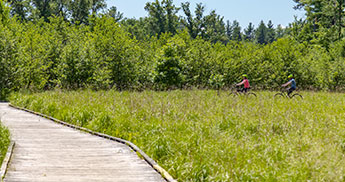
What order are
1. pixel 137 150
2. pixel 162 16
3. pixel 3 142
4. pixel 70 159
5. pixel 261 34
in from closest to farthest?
pixel 70 159
pixel 3 142
pixel 137 150
pixel 162 16
pixel 261 34

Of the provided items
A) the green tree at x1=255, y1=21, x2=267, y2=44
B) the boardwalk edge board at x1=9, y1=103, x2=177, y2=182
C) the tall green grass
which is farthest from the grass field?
the green tree at x1=255, y1=21, x2=267, y2=44

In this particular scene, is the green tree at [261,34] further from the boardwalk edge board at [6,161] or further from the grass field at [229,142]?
the boardwalk edge board at [6,161]

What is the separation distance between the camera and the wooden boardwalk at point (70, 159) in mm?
7168

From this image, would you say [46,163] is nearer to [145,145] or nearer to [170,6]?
[145,145]

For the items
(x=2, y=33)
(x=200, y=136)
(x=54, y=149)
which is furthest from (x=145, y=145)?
(x=2, y=33)

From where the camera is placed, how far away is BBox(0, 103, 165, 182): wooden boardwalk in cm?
717

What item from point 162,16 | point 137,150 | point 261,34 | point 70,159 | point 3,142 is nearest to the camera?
point 70,159

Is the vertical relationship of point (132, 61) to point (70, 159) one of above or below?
above

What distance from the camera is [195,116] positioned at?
41.2 ft

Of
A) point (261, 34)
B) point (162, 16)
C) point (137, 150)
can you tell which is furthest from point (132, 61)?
point (261, 34)

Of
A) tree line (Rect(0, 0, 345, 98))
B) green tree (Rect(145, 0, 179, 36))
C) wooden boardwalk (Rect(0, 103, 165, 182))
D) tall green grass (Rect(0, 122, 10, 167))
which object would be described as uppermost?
green tree (Rect(145, 0, 179, 36))

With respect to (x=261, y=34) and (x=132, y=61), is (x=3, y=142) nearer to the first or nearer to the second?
(x=132, y=61)

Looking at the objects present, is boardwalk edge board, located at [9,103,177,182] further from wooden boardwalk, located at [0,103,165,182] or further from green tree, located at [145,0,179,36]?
green tree, located at [145,0,179,36]

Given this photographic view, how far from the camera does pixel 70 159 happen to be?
855 centimetres
